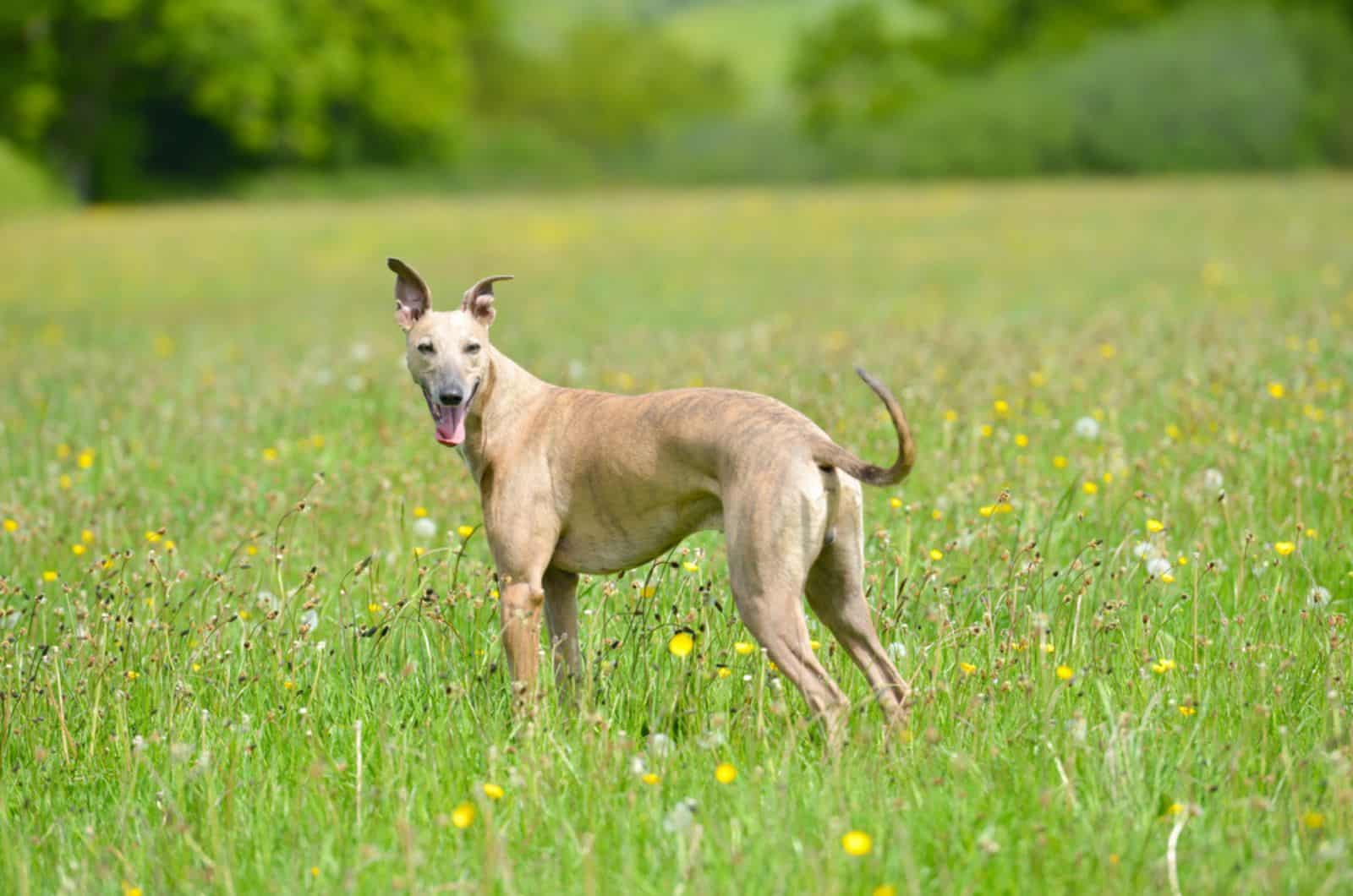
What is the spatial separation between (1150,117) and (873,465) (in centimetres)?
3424

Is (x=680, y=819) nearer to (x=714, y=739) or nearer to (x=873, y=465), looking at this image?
(x=714, y=739)

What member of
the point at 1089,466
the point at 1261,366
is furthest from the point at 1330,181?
the point at 1089,466

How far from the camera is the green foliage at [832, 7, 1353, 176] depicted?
35.4 metres

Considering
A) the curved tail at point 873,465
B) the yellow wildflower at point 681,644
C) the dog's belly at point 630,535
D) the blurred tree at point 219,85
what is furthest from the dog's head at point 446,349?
the blurred tree at point 219,85

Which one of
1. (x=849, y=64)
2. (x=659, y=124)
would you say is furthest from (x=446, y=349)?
(x=659, y=124)

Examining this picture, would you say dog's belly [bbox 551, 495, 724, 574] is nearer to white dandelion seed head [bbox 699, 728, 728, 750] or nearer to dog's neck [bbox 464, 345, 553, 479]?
dog's neck [bbox 464, 345, 553, 479]

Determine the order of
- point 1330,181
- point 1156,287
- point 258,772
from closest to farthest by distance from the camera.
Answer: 1. point 258,772
2. point 1156,287
3. point 1330,181

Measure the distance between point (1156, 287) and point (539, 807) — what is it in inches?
475

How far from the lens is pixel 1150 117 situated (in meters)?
35.2

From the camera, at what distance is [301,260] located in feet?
75.4

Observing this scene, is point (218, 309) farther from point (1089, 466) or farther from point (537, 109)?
point (537, 109)

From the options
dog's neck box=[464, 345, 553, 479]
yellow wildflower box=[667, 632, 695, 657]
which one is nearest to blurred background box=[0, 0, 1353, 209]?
dog's neck box=[464, 345, 553, 479]

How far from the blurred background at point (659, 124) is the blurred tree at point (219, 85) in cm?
7

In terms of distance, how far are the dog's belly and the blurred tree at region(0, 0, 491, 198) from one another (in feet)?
122
